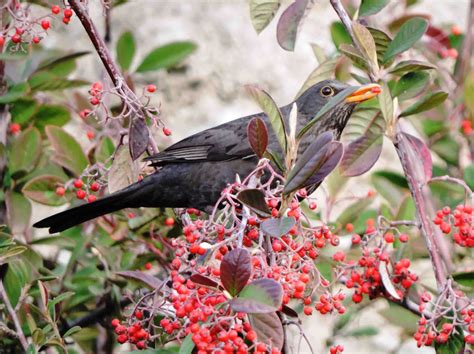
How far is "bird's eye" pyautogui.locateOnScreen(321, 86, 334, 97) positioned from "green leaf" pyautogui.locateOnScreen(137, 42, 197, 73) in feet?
2.23

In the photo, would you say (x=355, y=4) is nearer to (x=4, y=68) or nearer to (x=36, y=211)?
(x=4, y=68)

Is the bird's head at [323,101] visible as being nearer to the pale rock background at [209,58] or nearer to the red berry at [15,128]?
the red berry at [15,128]

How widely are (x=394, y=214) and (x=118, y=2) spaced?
1.57 m

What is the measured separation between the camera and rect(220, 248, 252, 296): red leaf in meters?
2.32

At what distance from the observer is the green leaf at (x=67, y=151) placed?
147 inches

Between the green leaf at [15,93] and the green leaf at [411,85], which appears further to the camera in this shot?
the green leaf at [15,93]

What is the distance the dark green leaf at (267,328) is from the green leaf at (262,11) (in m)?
1.21

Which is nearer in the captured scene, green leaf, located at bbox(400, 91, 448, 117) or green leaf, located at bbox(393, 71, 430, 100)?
green leaf, located at bbox(400, 91, 448, 117)

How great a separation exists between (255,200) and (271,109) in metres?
0.35

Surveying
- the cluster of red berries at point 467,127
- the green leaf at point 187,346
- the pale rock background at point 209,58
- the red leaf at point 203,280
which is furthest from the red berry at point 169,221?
the pale rock background at point 209,58

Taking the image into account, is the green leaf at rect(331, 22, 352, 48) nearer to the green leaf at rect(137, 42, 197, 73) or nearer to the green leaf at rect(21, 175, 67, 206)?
the green leaf at rect(137, 42, 197, 73)

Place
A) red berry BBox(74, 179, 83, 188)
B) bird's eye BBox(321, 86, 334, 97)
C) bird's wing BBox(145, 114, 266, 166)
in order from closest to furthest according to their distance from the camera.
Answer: red berry BBox(74, 179, 83, 188)
bird's wing BBox(145, 114, 266, 166)
bird's eye BBox(321, 86, 334, 97)

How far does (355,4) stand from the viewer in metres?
4.71

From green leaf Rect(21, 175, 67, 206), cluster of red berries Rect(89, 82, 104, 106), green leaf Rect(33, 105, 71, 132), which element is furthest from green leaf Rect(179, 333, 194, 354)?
green leaf Rect(33, 105, 71, 132)
